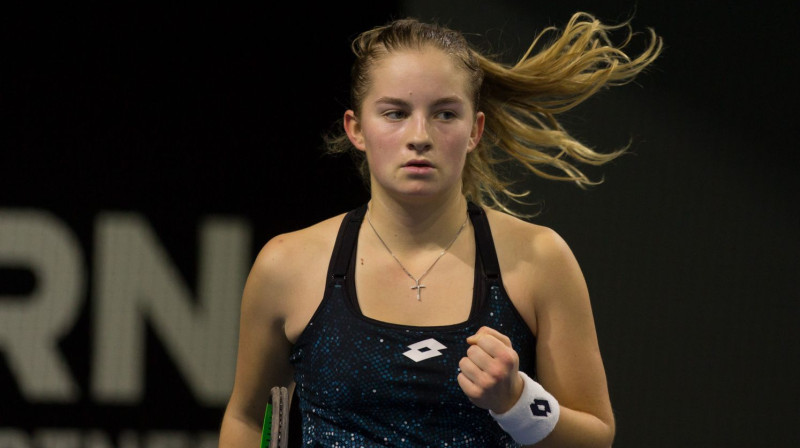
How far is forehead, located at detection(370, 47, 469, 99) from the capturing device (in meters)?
2.11

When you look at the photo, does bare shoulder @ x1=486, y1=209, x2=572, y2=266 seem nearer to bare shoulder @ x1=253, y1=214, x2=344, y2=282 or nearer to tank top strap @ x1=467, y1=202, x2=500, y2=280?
tank top strap @ x1=467, y1=202, x2=500, y2=280

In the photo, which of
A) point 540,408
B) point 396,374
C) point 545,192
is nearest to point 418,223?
point 396,374

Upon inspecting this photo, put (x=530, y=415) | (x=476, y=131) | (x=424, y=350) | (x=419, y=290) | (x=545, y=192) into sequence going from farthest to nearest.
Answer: (x=545, y=192), (x=476, y=131), (x=419, y=290), (x=424, y=350), (x=530, y=415)

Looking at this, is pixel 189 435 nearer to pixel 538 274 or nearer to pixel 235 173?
pixel 235 173

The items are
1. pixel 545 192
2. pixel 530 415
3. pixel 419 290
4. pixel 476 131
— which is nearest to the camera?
pixel 530 415

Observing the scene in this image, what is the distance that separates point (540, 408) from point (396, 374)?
260 millimetres

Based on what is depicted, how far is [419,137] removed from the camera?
2053 mm

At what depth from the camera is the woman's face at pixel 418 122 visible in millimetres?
2076

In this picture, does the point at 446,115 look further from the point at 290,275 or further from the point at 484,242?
the point at 290,275

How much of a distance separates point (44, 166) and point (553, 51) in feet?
5.13

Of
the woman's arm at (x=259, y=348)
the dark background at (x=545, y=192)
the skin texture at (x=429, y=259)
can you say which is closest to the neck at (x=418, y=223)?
the skin texture at (x=429, y=259)

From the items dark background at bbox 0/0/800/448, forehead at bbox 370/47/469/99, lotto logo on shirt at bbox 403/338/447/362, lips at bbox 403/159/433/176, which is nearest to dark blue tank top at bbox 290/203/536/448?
lotto logo on shirt at bbox 403/338/447/362

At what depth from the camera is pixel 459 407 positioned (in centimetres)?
204

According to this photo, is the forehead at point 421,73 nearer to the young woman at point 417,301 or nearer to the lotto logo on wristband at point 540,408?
the young woman at point 417,301
